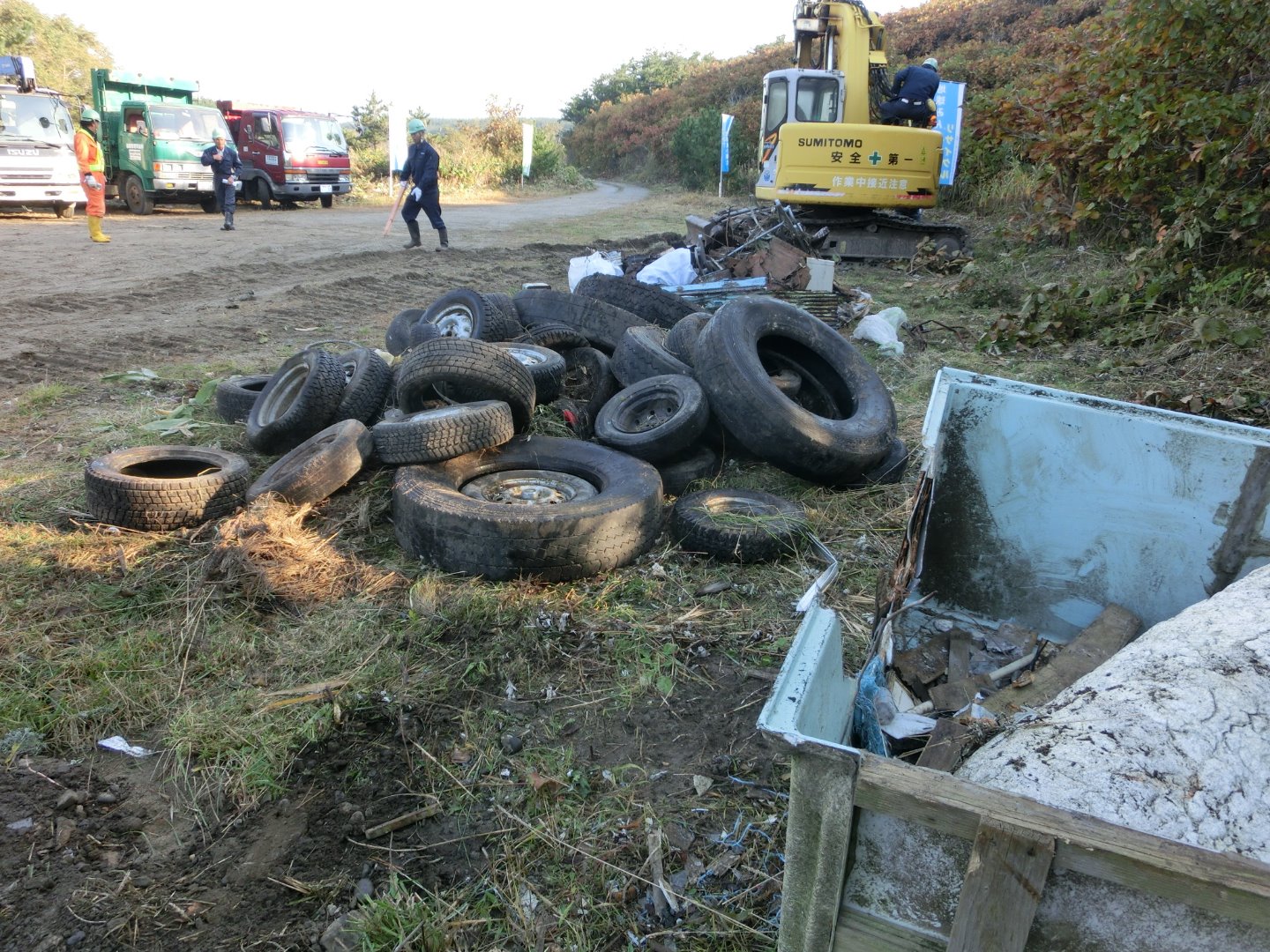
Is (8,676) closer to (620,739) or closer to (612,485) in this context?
(620,739)

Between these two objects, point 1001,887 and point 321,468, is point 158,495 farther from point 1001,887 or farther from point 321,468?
point 1001,887

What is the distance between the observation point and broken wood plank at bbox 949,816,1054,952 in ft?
3.92

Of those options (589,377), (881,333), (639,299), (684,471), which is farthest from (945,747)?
(881,333)

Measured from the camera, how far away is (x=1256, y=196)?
6.79 meters

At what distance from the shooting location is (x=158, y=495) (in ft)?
13.3

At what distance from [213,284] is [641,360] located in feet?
24.6

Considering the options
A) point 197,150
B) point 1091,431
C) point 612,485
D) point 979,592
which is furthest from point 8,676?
point 197,150

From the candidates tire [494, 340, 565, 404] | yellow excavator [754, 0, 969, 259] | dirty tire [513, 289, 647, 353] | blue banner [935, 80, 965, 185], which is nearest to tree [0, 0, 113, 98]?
yellow excavator [754, 0, 969, 259]

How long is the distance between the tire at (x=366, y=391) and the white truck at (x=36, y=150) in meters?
15.1

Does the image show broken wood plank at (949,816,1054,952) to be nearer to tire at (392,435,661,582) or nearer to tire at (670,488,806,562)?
tire at (392,435,661,582)

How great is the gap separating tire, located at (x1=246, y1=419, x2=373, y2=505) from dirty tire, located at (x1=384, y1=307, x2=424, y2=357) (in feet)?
7.74

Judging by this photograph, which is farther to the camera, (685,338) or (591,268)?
(591,268)

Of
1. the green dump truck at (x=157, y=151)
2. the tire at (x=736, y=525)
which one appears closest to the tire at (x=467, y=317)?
the tire at (x=736, y=525)

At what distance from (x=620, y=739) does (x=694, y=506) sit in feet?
5.42
